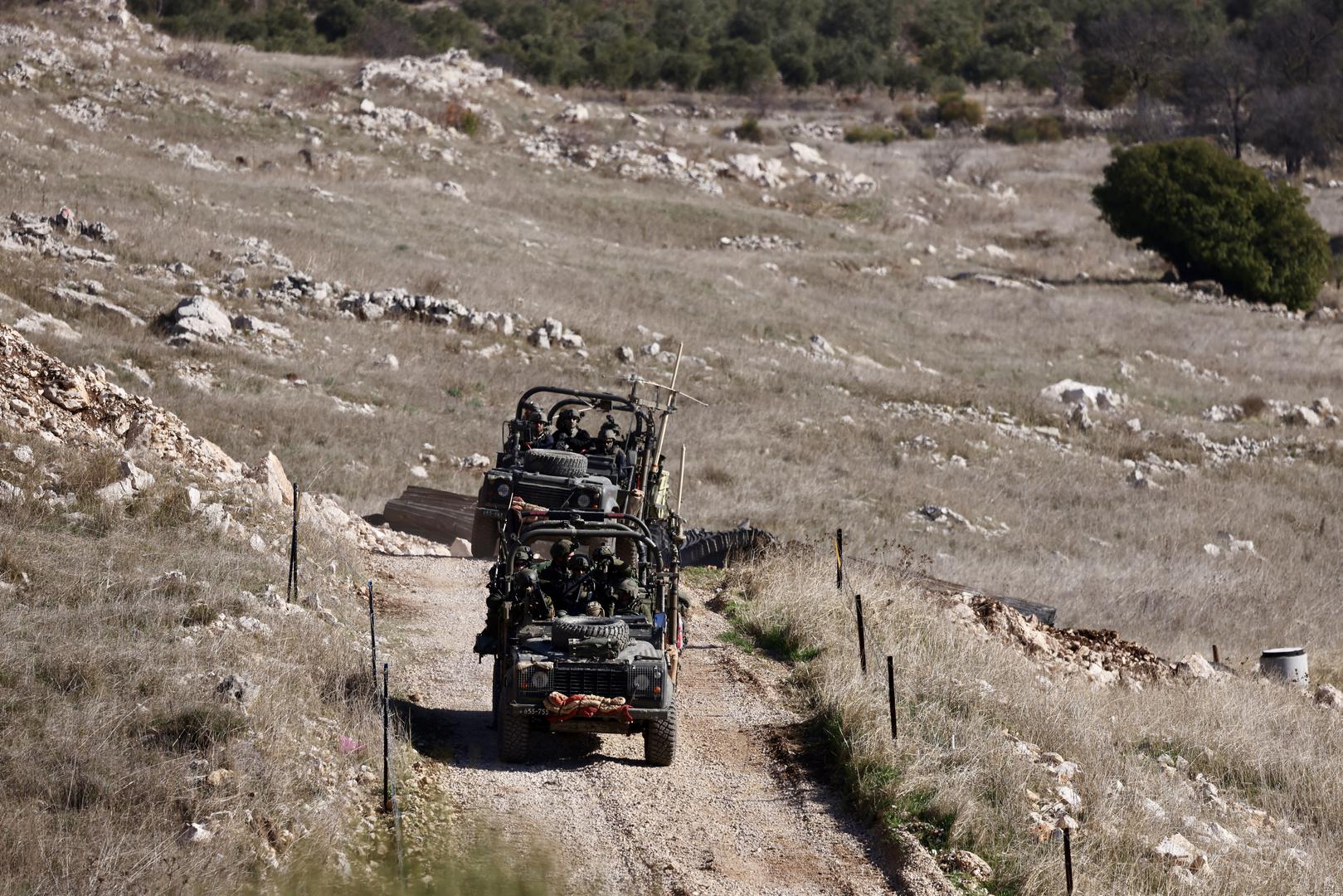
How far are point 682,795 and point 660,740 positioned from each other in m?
0.45

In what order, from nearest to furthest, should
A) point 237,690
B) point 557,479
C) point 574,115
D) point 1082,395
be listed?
point 237,690, point 557,479, point 1082,395, point 574,115

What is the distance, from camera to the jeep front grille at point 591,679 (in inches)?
363

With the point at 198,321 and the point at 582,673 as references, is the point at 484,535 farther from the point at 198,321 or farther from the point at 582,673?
the point at 198,321

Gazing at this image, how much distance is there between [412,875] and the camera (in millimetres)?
7863

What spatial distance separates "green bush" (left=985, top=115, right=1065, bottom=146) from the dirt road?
62233 mm

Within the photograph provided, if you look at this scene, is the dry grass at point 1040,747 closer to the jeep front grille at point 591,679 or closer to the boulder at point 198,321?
the jeep front grille at point 591,679

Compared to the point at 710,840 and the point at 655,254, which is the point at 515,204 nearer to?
the point at 655,254

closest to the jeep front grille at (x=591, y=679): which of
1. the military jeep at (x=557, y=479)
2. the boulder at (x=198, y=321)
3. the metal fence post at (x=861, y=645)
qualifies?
the metal fence post at (x=861, y=645)

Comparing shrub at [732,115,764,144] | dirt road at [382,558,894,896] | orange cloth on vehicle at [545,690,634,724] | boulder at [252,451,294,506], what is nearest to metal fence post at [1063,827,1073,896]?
dirt road at [382,558,894,896]

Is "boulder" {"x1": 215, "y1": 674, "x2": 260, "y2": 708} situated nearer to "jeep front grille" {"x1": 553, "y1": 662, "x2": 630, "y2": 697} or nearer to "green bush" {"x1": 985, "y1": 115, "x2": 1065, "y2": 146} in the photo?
"jeep front grille" {"x1": 553, "y1": 662, "x2": 630, "y2": 697}

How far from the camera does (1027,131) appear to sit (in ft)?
227

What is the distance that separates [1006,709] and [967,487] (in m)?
13.3

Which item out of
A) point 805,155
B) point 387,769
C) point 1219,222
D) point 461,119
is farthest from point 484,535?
point 805,155

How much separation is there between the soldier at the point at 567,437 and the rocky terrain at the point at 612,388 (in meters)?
1.84
